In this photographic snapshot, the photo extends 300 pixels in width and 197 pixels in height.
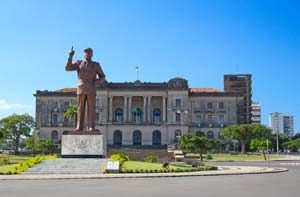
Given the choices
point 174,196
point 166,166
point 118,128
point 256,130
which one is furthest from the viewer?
point 118,128

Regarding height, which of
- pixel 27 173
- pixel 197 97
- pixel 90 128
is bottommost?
pixel 27 173

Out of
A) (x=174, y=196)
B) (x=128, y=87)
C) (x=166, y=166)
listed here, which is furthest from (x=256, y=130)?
(x=174, y=196)

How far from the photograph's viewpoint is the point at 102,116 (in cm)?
11581

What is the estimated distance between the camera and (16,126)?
90375 millimetres

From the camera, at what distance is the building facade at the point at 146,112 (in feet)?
375

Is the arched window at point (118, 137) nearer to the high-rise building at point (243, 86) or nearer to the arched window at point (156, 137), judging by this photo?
the arched window at point (156, 137)

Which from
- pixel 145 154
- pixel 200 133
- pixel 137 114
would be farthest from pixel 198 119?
pixel 145 154

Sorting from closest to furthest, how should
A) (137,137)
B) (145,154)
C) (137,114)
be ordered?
(145,154) < (137,137) < (137,114)

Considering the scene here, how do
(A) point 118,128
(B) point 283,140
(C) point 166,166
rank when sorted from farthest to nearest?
(B) point 283,140 → (A) point 118,128 → (C) point 166,166

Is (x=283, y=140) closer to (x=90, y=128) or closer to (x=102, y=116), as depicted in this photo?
(x=102, y=116)

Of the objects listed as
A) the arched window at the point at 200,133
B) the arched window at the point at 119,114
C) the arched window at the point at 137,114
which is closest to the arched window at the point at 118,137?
the arched window at the point at 119,114

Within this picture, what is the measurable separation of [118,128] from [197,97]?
21.5 metres

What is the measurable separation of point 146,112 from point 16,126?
3670 cm

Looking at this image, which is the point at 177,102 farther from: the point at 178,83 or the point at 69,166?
the point at 69,166
